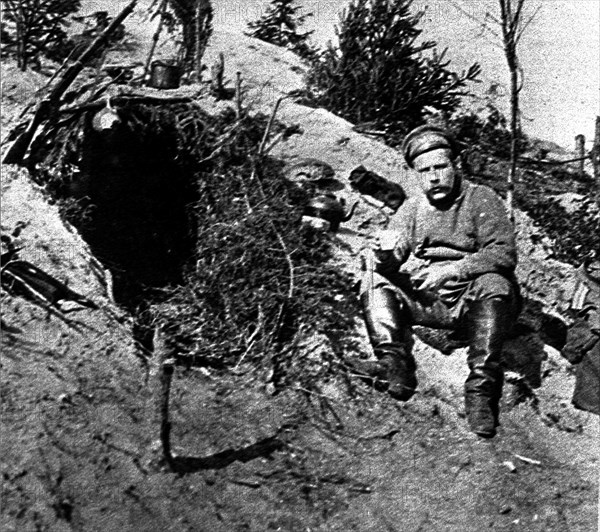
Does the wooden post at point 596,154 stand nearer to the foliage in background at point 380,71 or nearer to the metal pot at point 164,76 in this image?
the foliage in background at point 380,71

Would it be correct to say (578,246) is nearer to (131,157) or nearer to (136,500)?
(131,157)

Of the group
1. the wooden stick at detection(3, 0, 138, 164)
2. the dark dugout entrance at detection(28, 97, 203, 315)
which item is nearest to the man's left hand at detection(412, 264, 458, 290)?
the dark dugout entrance at detection(28, 97, 203, 315)

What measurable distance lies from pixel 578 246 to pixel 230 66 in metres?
2.61

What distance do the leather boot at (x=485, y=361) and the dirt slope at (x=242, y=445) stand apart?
0.27 feet

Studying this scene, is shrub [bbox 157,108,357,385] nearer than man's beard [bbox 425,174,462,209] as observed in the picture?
Yes

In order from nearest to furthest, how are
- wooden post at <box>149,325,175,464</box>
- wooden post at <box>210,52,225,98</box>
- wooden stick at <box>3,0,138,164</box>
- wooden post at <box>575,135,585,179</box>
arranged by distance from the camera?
1. wooden post at <box>149,325,175,464</box>
2. wooden stick at <box>3,0,138,164</box>
3. wooden post at <box>210,52,225,98</box>
4. wooden post at <box>575,135,585,179</box>

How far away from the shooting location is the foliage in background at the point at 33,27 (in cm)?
482

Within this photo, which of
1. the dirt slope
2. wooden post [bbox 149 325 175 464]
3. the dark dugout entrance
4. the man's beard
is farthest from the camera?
the man's beard

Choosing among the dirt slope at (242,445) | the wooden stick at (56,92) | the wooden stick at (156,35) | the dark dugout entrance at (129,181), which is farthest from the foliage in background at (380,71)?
the wooden stick at (56,92)

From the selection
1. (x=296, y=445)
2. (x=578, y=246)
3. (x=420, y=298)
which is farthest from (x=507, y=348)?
(x=296, y=445)

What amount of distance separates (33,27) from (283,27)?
5.18 feet

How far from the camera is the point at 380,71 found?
5.77 meters

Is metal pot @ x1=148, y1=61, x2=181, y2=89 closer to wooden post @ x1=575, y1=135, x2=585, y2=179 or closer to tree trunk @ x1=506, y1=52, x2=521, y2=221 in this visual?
tree trunk @ x1=506, y1=52, x2=521, y2=221

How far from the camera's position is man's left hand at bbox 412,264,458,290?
16.4 ft
